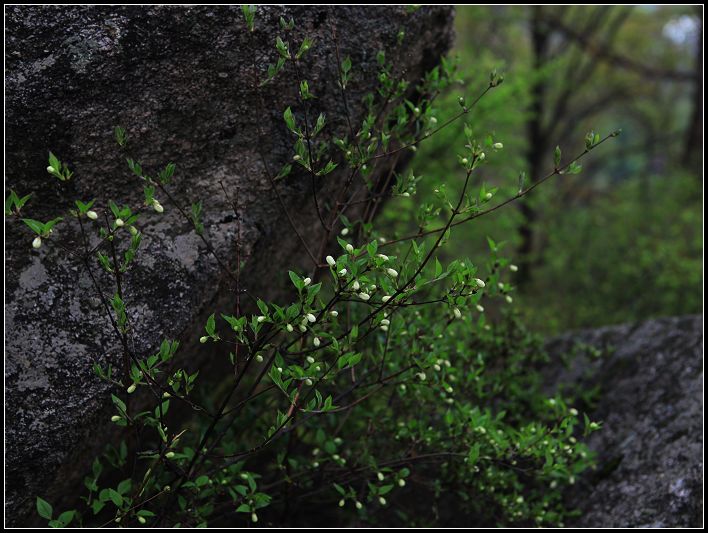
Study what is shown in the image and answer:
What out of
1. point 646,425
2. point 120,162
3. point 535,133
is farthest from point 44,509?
point 535,133

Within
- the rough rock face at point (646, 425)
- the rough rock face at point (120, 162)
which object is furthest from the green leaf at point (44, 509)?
the rough rock face at point (646, 425)

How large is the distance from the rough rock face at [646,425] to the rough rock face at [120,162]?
2.40 m

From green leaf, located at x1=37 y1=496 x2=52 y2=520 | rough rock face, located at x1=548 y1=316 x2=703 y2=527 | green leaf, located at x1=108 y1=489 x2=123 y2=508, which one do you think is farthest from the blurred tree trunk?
green leaf, located at x1=37 y1=496 x2=52 y2=520

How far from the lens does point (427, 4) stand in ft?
11.2

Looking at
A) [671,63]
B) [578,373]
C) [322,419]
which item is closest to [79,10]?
[322,419]

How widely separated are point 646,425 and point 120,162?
3.27 m

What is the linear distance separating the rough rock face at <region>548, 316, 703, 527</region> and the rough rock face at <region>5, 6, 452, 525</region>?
7.87ft

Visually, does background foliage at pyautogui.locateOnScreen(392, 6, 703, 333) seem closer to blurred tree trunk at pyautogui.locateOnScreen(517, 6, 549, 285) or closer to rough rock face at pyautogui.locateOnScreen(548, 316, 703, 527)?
blurred tree trunk at pyautogui.locateOnScreen(517, 6, 549, 285)

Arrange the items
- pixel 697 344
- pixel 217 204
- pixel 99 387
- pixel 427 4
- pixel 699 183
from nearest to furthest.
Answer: pixel 99 387 → pixel 217 204 → pixel 427 4 → pixel 697 344 → pixel 699 183

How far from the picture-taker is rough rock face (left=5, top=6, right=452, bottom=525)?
255 centimetres

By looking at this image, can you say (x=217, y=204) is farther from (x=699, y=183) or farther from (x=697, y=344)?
(x=699, y=183)

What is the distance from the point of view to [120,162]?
8.95 feet

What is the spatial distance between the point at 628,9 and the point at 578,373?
12.1 m

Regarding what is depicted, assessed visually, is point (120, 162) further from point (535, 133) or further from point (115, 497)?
point (535, 133)
